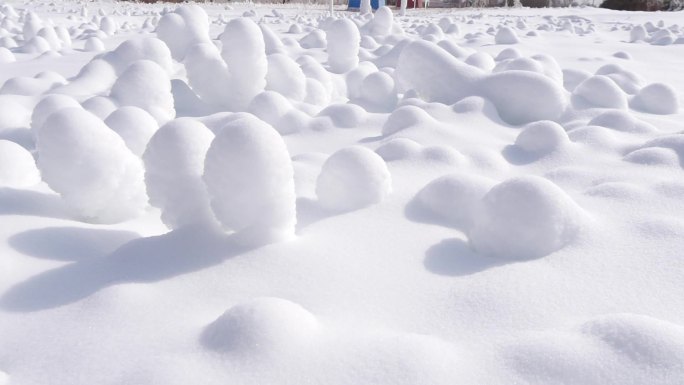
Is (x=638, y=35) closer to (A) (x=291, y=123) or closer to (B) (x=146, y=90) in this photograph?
(A) (x=291, y=123)

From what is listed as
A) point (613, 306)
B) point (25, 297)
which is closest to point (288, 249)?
point (25, 297)

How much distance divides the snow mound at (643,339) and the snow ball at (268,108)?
1.75 m

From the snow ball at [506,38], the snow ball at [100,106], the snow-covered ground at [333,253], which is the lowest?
the snow ball at [506,38]

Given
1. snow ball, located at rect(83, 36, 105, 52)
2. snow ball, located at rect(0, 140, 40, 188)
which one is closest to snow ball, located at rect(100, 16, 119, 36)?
snow ball, located at rect(83, 36, 105, 52)

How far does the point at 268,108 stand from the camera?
2.57 metres

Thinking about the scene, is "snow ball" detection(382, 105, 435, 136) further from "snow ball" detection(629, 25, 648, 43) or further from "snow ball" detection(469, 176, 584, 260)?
"snow ball" detection(629, 25, 648, 43)

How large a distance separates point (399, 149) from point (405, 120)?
1.23 feet

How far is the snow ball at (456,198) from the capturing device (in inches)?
61.6

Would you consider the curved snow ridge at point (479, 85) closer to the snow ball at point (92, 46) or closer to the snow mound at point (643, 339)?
the snow mound at point (643, 339)

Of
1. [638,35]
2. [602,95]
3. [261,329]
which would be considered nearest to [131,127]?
[261,329]

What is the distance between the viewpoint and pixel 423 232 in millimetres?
1546

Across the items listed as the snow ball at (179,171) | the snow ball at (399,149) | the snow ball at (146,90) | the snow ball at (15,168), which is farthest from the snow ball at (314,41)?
the snow ball at (179,171)

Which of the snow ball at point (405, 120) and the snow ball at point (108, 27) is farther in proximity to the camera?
the snow ball at point (108, 27)

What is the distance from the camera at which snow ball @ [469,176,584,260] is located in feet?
4.39
